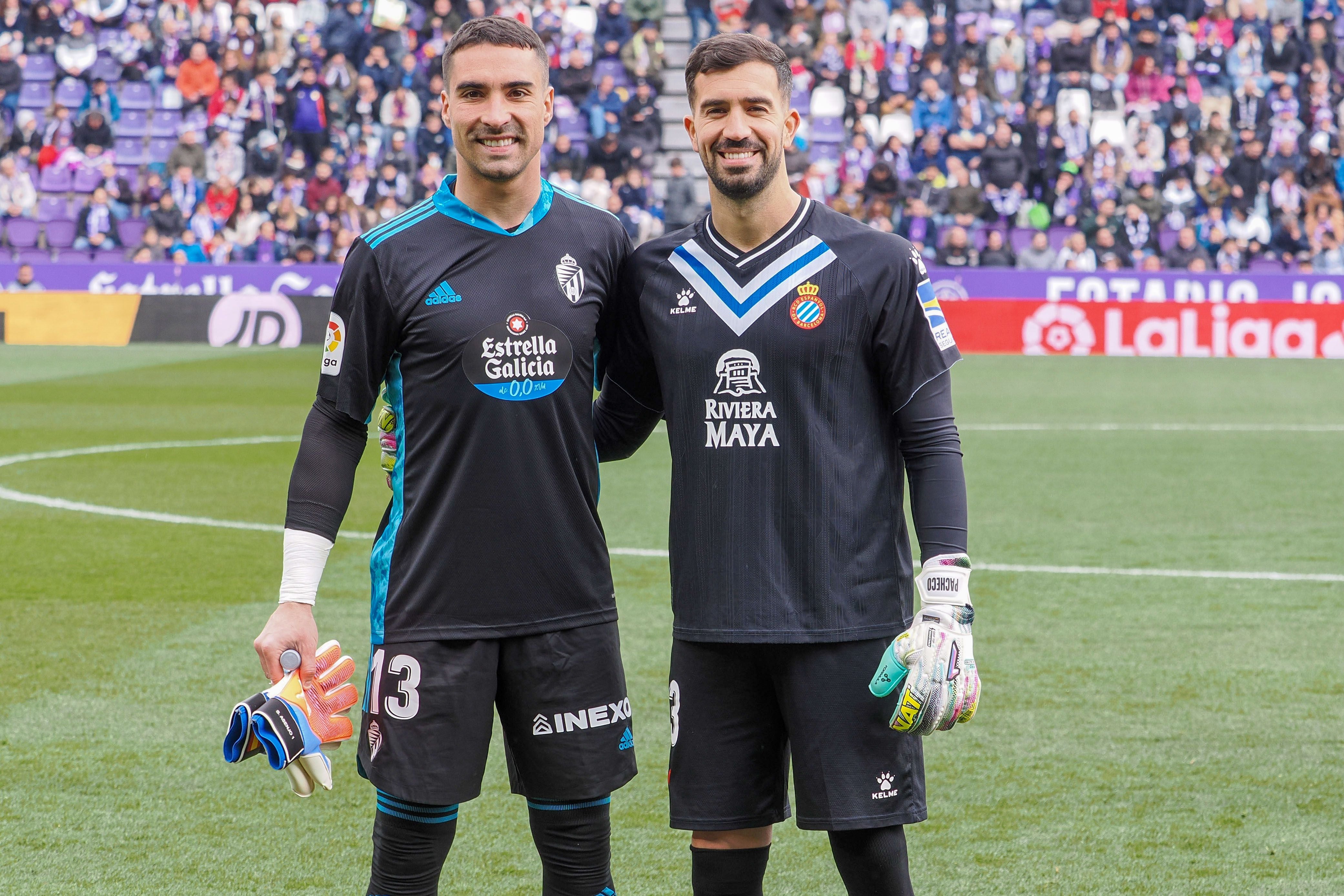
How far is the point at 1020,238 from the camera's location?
75.0 ft

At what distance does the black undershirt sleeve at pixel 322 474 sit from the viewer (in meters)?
3.44

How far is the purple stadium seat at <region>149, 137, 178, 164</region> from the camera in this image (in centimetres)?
2606

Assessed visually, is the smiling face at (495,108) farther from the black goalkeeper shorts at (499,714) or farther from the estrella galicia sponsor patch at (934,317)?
the black goalkeeper shorts at (499,714)

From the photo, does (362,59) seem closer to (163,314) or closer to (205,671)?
(163,314)

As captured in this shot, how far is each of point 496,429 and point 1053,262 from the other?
779 inches

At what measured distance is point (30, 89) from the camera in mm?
27078

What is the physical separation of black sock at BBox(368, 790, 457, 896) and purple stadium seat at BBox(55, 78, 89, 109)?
2590 centimetres

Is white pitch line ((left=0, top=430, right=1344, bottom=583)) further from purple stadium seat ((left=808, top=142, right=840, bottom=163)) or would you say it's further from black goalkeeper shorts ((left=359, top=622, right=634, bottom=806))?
purple stadium seat ((left=808, top=142, right=840, bottom=163))

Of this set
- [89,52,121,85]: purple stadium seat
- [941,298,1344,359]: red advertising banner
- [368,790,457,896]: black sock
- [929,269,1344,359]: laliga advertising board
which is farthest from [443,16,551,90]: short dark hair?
[89,52,121,85]: purple stadium seat

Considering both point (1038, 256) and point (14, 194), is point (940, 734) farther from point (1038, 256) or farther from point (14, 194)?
point (14, 194)

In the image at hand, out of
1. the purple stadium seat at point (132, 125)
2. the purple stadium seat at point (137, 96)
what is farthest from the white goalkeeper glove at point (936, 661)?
the purple stadium seat at point (137, 96)

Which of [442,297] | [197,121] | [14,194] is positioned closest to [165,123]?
[197,121]

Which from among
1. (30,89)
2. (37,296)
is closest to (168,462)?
(37,296)

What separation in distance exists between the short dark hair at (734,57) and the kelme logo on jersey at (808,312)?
1.45 ft
